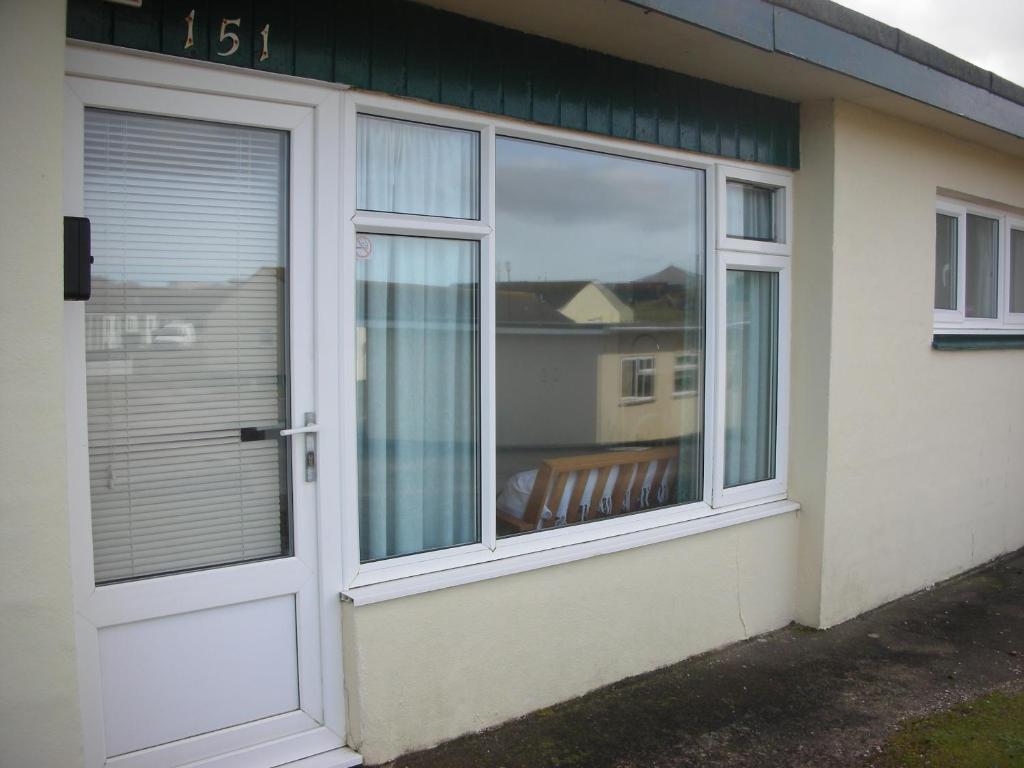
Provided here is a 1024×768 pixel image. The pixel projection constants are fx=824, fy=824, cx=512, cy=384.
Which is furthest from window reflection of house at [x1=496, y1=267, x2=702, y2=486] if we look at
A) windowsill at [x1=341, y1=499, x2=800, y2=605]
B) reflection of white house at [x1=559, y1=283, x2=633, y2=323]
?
windowsill at [x1=341, y1=499, x2=800, y2=605]

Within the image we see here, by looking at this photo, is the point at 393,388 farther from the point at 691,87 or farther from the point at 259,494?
the point at 691,87

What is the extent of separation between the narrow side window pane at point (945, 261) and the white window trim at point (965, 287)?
31mm

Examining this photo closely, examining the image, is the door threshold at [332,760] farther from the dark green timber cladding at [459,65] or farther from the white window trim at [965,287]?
the white window trim at [965,287]

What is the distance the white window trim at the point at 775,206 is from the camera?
4598 mm

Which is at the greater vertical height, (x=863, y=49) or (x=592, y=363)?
(x=863, y=49)

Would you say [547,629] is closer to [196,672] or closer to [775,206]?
[196,672]

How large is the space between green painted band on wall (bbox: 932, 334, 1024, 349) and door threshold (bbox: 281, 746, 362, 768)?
4478 millimetres

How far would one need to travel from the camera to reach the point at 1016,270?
22.2 feet

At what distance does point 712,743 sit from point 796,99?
138 inches

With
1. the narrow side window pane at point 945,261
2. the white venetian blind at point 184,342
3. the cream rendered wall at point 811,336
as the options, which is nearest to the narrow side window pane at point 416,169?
the white venetian blind at point 184,342

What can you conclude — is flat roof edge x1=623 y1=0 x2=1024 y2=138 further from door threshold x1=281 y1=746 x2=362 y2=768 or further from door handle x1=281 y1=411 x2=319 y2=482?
door threshold x1=281 y1=746 x2=362 y2=768

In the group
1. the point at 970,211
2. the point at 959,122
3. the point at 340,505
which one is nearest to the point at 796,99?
the point at 959,122

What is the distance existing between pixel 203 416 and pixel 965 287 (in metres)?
5.54

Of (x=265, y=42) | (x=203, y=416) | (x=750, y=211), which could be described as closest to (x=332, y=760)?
(x=203, y=416)
